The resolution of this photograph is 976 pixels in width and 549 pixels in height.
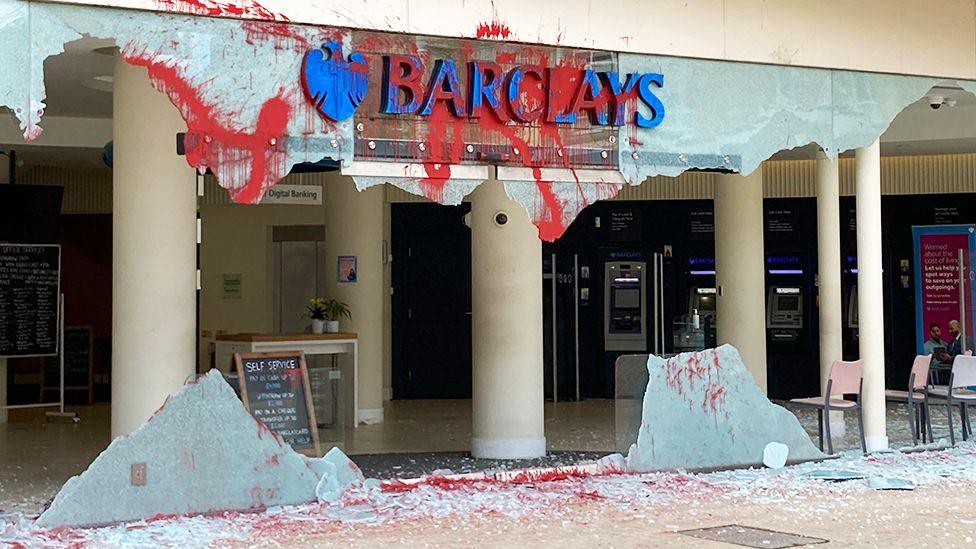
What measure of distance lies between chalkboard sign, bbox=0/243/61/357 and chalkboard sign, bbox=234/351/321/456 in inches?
220

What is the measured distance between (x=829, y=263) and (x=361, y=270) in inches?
186

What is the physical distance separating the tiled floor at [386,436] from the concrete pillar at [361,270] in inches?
18.5

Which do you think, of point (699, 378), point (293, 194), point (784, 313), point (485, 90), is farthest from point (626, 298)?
point (485, 90)

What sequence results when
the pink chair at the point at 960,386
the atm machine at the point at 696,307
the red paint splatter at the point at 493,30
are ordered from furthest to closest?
1. the atm machine at the point at 696,307
2. the pink chair at the point at 960,386
3. the red paint splatter at the point at 493,30

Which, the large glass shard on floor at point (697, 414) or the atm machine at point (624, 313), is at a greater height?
the atm machine at point (624, 313)

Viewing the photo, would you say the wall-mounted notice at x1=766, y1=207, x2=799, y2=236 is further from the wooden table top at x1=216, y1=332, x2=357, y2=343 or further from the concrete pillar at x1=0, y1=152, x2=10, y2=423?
the concrete pillar at x1=0, y1=152, x2=10, y2=423

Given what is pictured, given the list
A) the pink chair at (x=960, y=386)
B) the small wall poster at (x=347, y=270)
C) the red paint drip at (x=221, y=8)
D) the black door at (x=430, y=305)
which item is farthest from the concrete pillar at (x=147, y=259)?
the black door at (x=430, y=305)

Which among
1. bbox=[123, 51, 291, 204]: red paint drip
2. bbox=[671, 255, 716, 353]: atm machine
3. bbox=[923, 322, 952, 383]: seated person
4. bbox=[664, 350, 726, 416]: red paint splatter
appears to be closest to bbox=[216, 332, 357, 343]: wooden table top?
bbox=[664, 350, 726, 416]: red paint splatter

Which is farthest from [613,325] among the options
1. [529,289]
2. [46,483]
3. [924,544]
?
[924,544]

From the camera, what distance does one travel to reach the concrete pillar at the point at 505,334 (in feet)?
33.9

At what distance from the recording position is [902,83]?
973 cm

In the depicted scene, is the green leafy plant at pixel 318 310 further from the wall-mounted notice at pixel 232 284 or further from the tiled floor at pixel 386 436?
the wall-mounted notice at pixel 232 284

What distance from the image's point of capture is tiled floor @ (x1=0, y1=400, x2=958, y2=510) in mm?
9492

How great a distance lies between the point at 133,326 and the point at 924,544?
191 inches
